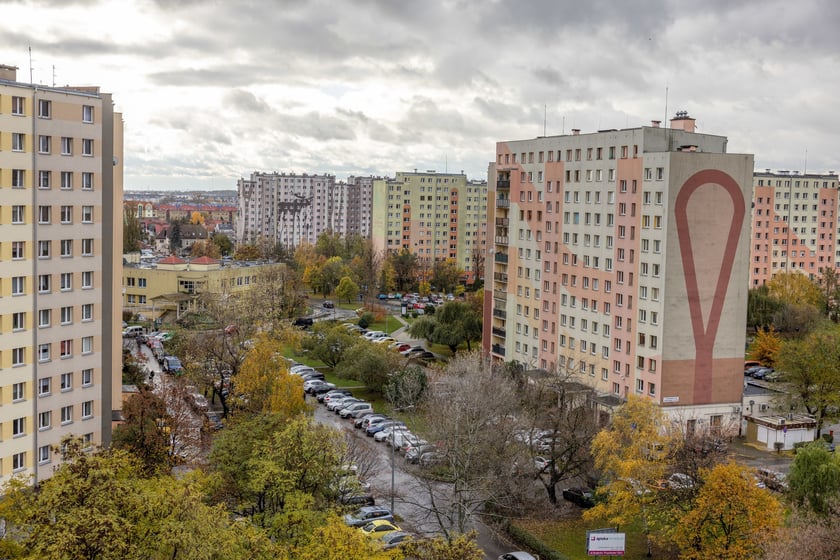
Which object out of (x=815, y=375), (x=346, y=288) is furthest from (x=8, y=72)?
(x=346, y=288)

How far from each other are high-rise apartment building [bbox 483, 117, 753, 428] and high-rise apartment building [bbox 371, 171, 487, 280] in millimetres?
63262

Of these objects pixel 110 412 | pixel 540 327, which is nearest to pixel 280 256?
pixel 540 327

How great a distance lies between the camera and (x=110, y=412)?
35844mm

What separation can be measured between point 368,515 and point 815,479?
17753mm

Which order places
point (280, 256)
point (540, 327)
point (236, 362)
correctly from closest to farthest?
point (236, 362) → point (540, 327) → point (280, 256)

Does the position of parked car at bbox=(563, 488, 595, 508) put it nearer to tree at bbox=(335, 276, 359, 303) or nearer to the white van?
the white van

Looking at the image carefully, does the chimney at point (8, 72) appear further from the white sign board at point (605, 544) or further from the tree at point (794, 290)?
the tree at point (794, 290)

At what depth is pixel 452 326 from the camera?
6588 cm

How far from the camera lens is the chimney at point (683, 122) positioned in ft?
165

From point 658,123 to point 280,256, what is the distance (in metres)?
77.0

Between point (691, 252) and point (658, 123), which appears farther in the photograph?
point (658, 123)

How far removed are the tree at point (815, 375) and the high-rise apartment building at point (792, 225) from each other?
168ft

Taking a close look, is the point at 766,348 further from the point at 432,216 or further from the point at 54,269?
the point at 432,216

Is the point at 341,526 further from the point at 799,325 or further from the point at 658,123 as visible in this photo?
the point at 799,325
